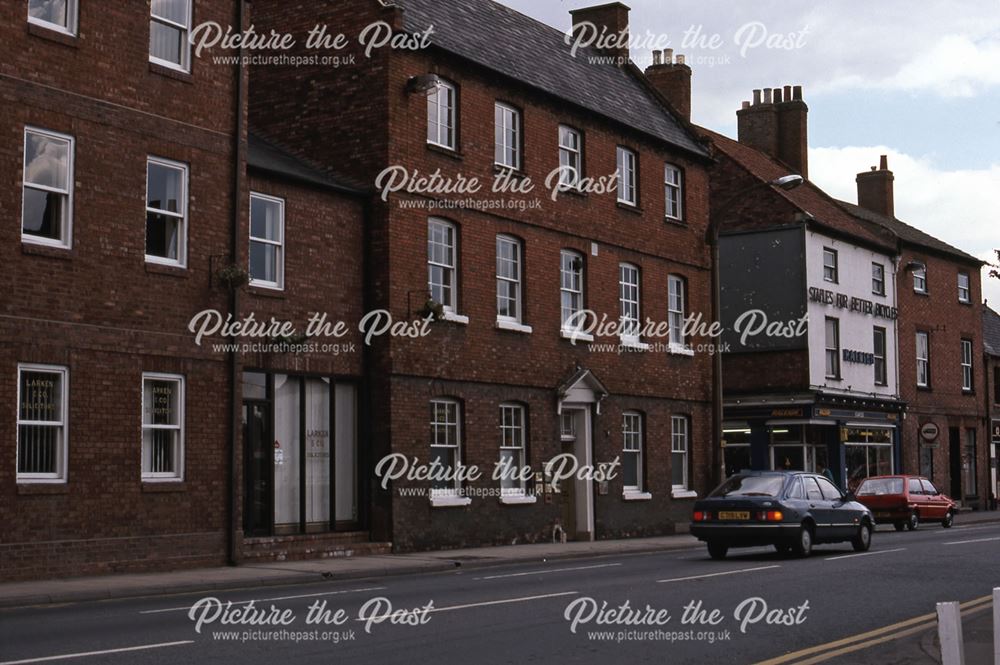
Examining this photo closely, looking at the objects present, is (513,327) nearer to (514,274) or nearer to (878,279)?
(514,274)

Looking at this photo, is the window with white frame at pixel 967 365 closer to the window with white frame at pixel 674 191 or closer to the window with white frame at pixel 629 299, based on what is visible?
the window with white frame at pixel 674 191

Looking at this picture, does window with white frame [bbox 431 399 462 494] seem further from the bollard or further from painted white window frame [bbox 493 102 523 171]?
the bollard

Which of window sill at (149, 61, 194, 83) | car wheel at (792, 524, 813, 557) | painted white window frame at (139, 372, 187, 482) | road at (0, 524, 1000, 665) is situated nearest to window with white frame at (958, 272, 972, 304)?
car wheel at (792, 524, 813, 557)

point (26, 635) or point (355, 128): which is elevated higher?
point (355, 128)

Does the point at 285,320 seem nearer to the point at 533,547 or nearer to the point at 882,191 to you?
the point at 533,547

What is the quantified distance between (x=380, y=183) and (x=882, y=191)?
3344 centimetres

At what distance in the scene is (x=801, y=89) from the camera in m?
47.0

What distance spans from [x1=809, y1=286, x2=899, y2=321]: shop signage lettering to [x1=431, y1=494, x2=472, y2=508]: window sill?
61.0ft

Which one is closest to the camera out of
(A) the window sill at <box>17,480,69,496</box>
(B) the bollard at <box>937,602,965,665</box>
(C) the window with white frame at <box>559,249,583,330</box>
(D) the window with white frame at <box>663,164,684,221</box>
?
(B) the bollard at <box>937,602,965,665</box>

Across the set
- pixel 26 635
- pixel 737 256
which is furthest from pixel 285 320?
pixel 737 256

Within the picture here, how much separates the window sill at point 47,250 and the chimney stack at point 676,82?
22843 millimetres

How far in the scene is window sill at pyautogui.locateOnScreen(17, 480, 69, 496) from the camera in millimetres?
18053

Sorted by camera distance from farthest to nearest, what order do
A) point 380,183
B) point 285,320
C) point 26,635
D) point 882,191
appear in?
1. point 882,191
2. point 380,183
3. point 285,320
4. point 26,635

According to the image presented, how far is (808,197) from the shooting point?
147 ft
